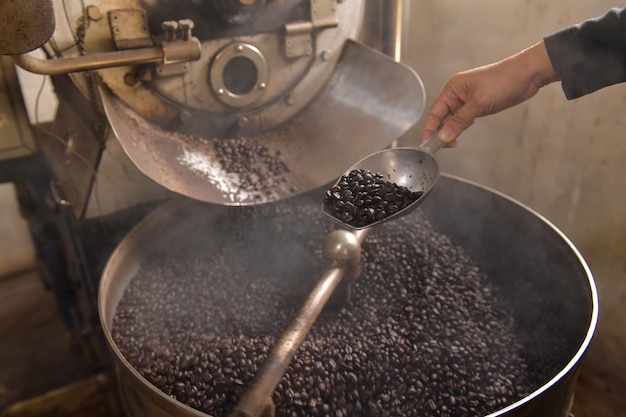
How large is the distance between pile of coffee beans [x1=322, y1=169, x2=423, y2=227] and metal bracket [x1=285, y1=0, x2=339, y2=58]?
0.47 metres

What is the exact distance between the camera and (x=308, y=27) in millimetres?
1617

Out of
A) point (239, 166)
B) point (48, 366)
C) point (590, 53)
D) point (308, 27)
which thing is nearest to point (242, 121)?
point (239, 166)

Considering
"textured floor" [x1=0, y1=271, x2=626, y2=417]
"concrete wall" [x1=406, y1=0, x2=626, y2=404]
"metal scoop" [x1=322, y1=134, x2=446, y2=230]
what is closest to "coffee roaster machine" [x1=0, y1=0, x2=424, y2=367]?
"metal scoop" [x1=322, y1=134, x2=446, y2=230]

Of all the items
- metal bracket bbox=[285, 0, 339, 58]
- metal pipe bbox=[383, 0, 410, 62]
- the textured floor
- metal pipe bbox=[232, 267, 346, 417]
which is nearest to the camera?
metal pipe bbox=[232, 267, 346, 417]

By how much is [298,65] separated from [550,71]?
0.76 m

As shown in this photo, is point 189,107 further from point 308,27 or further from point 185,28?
point 308,27

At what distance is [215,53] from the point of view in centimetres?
153

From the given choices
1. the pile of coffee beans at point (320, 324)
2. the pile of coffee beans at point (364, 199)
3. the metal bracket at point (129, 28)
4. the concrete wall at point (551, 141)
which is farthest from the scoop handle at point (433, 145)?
the concrete wall at point (551, 141)

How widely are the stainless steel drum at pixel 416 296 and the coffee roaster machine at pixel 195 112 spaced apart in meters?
0.04

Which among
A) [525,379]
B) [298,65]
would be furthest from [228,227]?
[525,379]

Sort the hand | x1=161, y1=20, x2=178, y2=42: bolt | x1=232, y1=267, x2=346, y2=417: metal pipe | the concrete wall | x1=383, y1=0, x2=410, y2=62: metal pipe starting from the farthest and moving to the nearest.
Result: 1. the concrete wall
2. x1=383, y1=0, x2=410, y2=62: metal pipe
3. the hand
4. x1=161, y1=20, x2=178, y2=42: bolt
5. x1=232, y1=267, x2=346, y2=417: metal pipe

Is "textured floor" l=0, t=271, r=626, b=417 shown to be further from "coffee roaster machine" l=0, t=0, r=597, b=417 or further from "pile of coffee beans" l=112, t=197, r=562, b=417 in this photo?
"pile of coffee beans" l=112, t=197, r=562, b=417

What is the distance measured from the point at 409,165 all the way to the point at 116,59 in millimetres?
849

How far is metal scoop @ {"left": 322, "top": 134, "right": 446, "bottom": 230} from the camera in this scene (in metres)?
1.49
